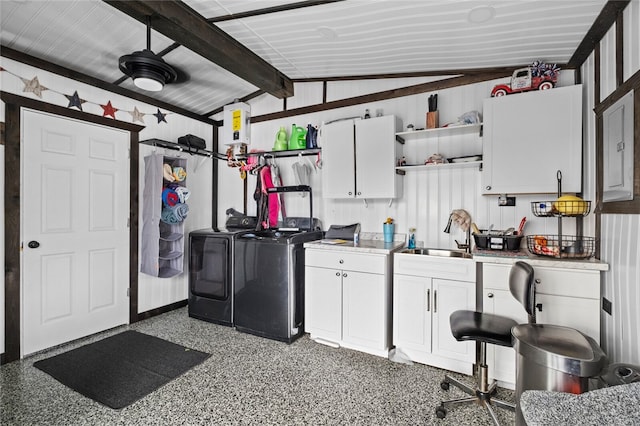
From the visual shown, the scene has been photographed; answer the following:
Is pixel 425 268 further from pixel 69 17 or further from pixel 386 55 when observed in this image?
pixel 69 17

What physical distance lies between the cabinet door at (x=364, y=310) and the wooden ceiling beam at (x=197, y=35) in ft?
6.72

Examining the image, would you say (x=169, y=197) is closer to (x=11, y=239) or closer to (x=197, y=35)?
(x=11, y=239)

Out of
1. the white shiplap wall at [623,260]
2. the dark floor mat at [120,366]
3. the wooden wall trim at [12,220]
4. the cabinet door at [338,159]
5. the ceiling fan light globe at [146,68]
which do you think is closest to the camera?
the white shiplap wall at [623,260]

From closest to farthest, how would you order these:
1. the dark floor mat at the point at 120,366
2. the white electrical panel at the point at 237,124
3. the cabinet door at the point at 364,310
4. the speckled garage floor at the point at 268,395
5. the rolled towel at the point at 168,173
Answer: the speckled garage floor at the point at 268,395, the dark floor mat at the point at 120,366, the cabinet door at the point at 364,310, the rolled towel at the point at 168,173, the white electrical panel at the point at 237,124

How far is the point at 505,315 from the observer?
7.14 ft

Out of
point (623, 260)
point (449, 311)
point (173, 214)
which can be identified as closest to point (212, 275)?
point (173, 214)

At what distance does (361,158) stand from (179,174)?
6.85ft

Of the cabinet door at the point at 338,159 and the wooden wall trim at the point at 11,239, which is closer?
the wooden wall trim at the point at 11,239

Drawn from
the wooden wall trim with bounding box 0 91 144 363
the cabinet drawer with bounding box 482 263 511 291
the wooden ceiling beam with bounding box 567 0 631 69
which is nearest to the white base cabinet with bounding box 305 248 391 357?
the cabinet drawer with bounding box 482 263 511 291

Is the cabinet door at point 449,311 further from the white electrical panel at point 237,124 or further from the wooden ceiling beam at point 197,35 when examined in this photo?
the white electrical panel at point 237,124

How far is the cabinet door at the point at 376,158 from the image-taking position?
2.91 meters

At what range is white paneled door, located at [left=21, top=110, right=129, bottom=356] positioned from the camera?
2656 millimetres

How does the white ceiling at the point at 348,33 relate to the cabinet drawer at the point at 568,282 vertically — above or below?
above

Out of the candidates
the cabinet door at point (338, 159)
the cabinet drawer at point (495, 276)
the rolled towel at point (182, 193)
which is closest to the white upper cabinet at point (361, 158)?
the cabinet door at point (338, 159)
